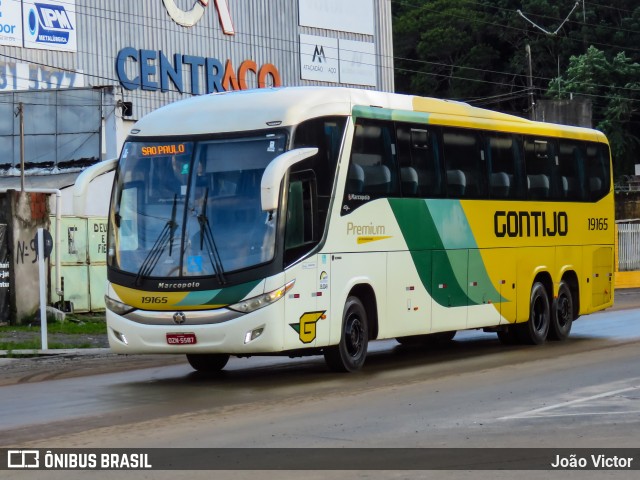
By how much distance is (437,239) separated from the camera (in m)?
18.6

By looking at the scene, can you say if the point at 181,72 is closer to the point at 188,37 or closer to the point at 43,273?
the point at 188,37

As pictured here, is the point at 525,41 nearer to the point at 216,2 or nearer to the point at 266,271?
the point at 216,2

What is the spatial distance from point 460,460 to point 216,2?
53.2 metres

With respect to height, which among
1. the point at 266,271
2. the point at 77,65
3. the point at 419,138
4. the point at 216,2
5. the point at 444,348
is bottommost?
the point at 444,348

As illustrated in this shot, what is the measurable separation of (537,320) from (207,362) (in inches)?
256

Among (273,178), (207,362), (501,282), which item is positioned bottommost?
(207,362)

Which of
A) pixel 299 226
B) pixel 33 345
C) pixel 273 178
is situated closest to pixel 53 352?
pixel 33 345

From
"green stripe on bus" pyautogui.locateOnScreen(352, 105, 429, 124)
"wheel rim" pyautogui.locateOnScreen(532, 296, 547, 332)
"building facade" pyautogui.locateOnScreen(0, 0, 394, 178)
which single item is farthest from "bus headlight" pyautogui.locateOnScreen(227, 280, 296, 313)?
"building facade" pyautogui.locateOnScreen(0, 0, 394, 178)

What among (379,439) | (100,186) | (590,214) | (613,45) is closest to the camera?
(379,439)

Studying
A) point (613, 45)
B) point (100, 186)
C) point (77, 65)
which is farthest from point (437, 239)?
point (613, 45)

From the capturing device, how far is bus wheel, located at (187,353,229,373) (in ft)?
56.6

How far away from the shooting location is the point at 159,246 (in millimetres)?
15516

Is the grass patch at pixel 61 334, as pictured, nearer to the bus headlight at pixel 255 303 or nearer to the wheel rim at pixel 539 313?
the bus headlight at pixel 255 303

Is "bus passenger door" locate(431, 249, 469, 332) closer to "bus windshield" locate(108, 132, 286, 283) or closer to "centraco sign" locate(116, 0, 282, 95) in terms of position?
"bus windshield" locate(108, 132, 286, 283)
